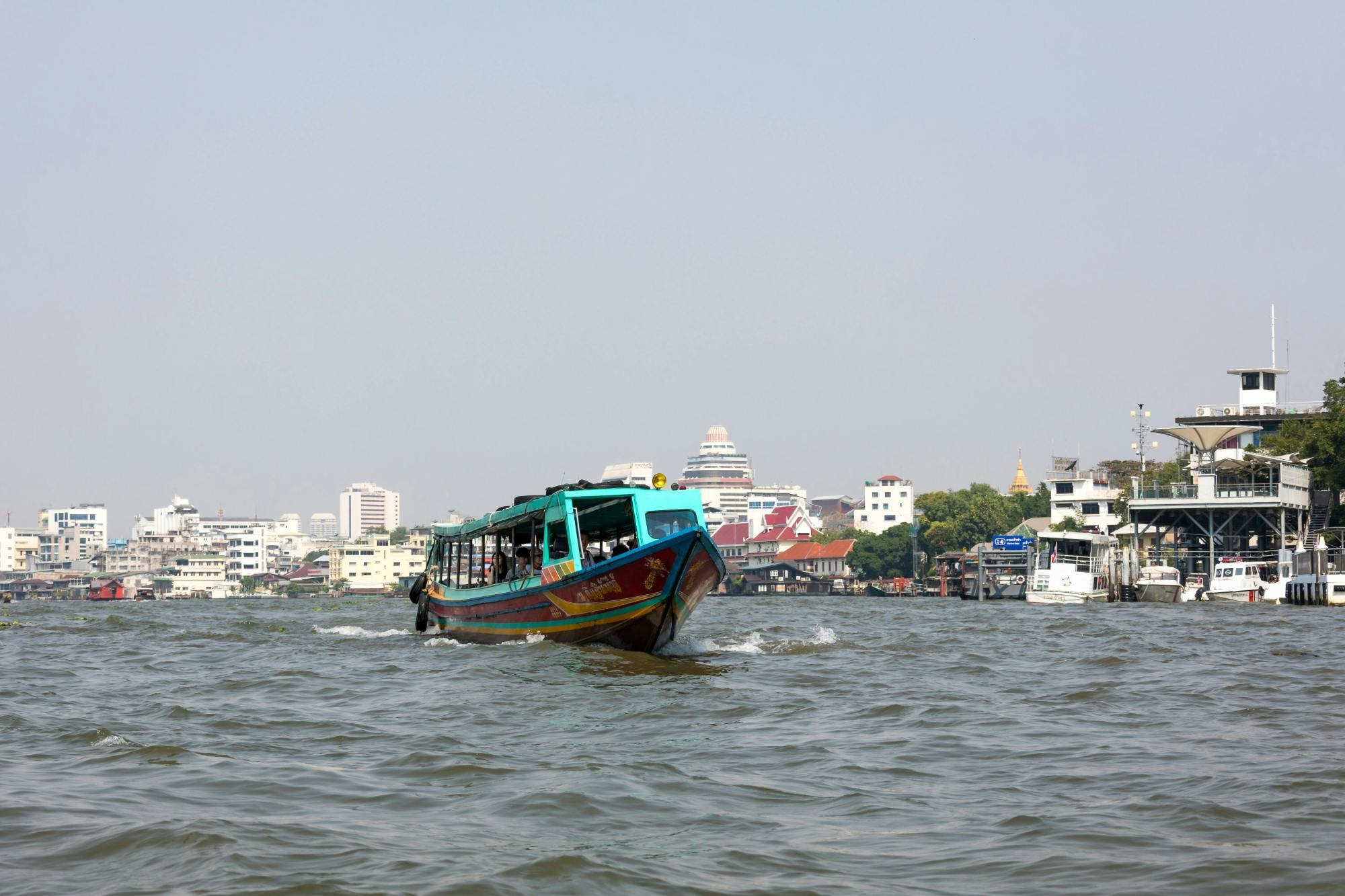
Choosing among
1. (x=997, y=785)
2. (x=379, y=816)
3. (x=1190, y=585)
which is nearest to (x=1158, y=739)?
(x=997, y=785)

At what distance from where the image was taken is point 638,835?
8.35m

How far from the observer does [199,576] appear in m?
178

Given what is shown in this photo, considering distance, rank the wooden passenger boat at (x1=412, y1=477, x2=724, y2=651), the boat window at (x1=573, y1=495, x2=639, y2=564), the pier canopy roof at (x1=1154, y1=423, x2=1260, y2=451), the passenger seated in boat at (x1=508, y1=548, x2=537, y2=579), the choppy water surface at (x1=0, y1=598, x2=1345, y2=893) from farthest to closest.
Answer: the pier canopy roof at (x1=1154, y1=423, x2=1260, y2=451)
the passenger seated in boat at (x1=508, y1=548, x2=537, y2=579)
the boat window at (x1=573, y1=495, x2=639, y2=564)
the wooden passenger boat at (x1=412, y1=477, x2=724, y2=651)
the choppy water surface at (x1=0, y1=598, x2=1345, y2=893)

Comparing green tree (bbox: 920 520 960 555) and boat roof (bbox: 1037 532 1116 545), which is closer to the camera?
boat roof (bbox: 1037 532 1116 545)

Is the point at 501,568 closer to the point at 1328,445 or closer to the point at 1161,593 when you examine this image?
the point at 1161,593

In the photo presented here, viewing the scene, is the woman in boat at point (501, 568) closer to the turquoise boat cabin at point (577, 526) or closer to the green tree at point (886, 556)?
the turquoise boat cabin at point (577, 526)

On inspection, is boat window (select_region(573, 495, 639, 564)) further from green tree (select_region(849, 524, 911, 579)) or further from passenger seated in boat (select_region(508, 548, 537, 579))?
green tree (select_region(849, 524, 911, 579))

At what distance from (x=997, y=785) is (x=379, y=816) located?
14.3ft

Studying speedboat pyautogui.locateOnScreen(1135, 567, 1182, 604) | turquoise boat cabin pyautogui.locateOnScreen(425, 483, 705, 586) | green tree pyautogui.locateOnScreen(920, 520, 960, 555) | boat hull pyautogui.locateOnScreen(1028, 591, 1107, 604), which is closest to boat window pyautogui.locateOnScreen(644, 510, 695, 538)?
turquoise boat cabin pyautogui.locateOnScreen(425, 483, 705, 586)

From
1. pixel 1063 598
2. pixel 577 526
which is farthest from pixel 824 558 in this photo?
pixel 577 526

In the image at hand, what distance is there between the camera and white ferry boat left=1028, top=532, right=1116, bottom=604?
208ft

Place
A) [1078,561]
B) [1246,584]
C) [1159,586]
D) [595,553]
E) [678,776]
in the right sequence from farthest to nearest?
[1078,561]
[1159,586]
[1246,584]
[595,553]
[678,776]

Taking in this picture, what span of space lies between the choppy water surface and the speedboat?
4330cm

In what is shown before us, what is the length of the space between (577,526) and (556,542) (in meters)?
1.34
